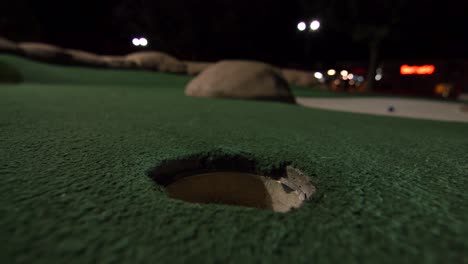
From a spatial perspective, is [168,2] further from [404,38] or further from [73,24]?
[404,38]

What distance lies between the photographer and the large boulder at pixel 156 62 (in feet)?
28.4

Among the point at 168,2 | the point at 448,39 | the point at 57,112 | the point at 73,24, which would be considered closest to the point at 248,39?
the point at 168,2

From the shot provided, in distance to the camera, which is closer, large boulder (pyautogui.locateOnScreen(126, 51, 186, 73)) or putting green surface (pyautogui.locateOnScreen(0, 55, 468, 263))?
putting green surface (pyautogui.locateOnScreen(0, 55, 468, 263))

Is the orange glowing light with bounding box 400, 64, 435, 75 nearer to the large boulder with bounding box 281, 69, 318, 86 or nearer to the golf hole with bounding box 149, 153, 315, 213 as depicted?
the large boulder with bounding box 281, 69, 318, 86

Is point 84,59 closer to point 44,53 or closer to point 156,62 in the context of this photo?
point 44,53

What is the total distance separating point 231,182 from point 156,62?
8456 mm

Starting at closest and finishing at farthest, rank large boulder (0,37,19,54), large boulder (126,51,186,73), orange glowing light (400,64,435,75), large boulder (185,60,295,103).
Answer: large boulder (185,60,295,103), large boulder (0,37,19,54), large boulder (126,51,186,73), orange glowing light (400,64,435,75)

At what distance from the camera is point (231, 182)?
1250 mm

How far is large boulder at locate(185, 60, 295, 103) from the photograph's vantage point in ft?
15.1

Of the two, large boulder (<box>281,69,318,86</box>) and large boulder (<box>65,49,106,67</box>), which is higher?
large boulder (<box>65,49,106,67</box>)

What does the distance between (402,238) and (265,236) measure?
0.33m

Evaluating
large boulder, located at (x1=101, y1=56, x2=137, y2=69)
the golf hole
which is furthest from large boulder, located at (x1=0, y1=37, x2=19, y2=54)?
the golf hole

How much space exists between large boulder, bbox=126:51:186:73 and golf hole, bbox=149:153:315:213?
8208 mm

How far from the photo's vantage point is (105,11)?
38.8 ft
